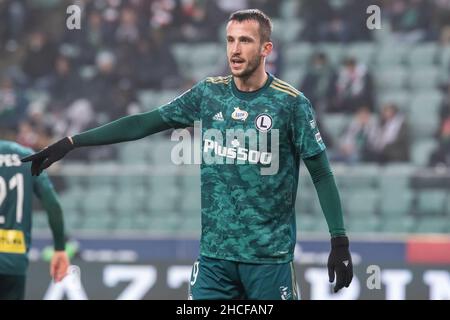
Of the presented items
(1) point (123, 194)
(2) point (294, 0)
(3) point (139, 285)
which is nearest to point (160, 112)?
(3) point (139, 285)

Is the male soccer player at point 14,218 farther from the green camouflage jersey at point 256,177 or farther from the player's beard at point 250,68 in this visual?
the player's beard at point 250,68

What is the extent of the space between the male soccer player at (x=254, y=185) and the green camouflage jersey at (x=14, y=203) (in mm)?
1330

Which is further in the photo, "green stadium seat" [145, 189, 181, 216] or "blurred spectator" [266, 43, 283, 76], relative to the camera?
"blurred spectator" [266, 43, 283, 76]

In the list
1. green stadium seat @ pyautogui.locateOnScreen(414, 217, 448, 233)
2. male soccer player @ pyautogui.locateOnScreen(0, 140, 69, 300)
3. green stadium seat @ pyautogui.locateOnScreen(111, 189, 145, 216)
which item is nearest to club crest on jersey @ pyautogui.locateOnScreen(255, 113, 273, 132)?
male soccer player @ pyautogui.locateOnScreen(0, 140, 69, 300)

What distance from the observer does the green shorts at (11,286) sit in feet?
23.8

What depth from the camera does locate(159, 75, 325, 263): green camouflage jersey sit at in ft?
19.4

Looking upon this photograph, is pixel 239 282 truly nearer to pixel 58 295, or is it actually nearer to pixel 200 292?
pixel 200 292

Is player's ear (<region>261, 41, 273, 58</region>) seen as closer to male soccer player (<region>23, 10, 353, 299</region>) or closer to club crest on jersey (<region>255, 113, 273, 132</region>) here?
male soccer player (<region>23, 10, 353, 299</region>)

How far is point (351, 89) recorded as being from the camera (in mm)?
14242

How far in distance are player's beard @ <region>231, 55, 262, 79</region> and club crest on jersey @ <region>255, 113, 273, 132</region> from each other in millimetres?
234

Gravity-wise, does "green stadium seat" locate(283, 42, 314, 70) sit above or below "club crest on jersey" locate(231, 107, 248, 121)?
above


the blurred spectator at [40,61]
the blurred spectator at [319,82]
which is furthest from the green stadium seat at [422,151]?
the blurred spectator at [40,61]

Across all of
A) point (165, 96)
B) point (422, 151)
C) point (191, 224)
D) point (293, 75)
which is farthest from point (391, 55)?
point (191, 224)

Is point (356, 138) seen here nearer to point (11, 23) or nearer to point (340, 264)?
point (11, 23)
